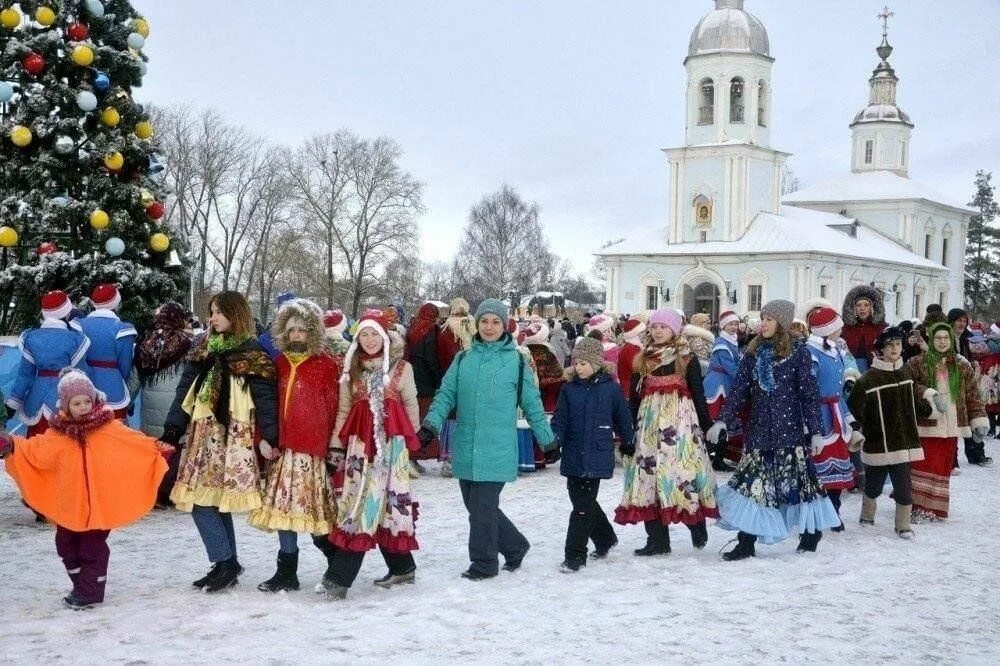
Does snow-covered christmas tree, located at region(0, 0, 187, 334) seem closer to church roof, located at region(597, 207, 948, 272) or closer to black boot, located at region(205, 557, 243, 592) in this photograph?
black boot, located at region(205, 557, 243, 592)

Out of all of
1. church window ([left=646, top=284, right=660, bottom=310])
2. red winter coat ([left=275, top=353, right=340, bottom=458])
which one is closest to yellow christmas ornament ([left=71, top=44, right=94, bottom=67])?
red winter coat ([left=275, top=353, right=340, bottom=458])

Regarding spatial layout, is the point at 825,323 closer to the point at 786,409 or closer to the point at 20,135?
the point at 786,409

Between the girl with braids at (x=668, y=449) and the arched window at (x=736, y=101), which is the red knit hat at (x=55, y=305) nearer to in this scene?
the girl with braids at (x=668, y=449)

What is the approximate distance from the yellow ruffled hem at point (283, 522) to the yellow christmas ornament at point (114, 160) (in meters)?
6.80

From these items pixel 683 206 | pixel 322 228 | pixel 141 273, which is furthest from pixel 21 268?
pixel 683 206

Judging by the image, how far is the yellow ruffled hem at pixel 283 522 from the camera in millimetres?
6281

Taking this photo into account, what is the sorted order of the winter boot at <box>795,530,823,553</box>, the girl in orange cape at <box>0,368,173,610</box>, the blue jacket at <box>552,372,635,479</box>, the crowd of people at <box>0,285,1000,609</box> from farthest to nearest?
the winter boot at <box>795,530,823,553</box>
the blue jacket at <box>552,372,635,479</box>
the crowd of people at <box>0,285,1000,609</box>
the girl in orange cape at <box>0,368,173,610</box>

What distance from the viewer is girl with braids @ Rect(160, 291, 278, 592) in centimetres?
638

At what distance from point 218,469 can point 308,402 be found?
666mm

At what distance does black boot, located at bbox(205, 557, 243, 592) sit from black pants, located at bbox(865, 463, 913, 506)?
5.32 metres

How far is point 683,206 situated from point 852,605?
50218mm

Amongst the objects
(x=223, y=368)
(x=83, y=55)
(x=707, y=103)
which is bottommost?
(x=223, y=368)

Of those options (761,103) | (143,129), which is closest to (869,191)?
(761,103)

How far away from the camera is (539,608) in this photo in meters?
6.30
